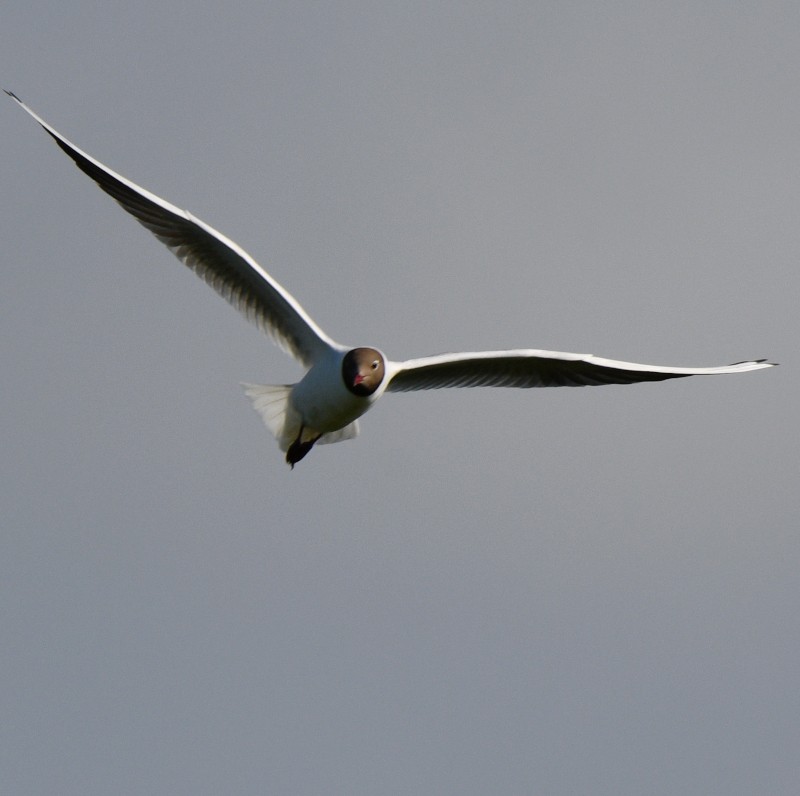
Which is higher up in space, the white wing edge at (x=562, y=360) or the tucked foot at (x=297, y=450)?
the white wing edge at (x=562, y=360)

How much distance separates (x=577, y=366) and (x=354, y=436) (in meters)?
1.83

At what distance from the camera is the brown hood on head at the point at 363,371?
14812 mm

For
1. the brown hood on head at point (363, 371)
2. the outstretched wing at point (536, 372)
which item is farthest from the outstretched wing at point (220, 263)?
the outstretched wing at point (536, 372)

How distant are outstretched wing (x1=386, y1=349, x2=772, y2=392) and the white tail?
1.91ft

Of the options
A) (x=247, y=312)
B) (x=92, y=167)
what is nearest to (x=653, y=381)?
(x=247, y=312)

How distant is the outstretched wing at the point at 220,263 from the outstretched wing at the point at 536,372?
2.74ft

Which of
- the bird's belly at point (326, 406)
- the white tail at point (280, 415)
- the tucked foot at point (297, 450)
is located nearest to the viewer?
the bird's belly at point (326, 406)

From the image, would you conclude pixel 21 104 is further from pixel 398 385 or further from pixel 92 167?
pixel 398 385

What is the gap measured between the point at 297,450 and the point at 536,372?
1.99m

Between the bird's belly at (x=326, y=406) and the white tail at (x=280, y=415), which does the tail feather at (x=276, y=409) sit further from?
the bird's belly at (x=326, y=406)

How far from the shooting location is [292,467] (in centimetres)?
1584

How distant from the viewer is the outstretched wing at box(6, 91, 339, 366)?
15039 millimetres

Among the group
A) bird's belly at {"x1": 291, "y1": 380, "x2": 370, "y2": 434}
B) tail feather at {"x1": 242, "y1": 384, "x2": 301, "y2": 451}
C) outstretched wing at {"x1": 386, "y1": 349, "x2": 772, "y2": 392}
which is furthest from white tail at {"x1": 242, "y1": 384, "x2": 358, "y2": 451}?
outstretched wing at {"x1": 386, "y1": 349, "x2": 772, "y2": 392}

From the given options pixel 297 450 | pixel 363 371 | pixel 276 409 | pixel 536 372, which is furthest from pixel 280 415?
pixel 536 372
